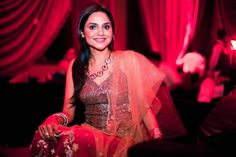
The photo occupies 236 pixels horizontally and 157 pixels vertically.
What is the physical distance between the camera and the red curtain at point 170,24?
6.55 m

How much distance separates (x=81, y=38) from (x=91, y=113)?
55 cm

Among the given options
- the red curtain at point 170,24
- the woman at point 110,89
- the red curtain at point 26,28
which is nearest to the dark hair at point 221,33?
the red curtain at point 170,24

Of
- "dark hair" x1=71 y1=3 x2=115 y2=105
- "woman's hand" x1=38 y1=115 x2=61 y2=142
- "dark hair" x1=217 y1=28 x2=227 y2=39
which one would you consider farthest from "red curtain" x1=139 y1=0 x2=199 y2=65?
"woman's hand" x1=38 y1=115 x2=61 y2=142

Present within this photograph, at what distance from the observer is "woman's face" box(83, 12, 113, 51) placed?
275cm

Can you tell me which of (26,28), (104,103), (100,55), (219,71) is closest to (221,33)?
(219,71)

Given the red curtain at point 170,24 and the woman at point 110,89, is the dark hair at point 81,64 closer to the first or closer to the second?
the woman at point 110,89

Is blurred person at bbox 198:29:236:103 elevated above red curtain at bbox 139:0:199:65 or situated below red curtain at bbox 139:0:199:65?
below

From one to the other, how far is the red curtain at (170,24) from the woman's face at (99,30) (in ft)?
12.7

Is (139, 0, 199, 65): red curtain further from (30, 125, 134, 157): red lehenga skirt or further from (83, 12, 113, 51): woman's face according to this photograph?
(30, 125, 134, 157): red lehenga skirt

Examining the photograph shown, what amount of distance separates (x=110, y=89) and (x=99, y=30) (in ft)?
1.36

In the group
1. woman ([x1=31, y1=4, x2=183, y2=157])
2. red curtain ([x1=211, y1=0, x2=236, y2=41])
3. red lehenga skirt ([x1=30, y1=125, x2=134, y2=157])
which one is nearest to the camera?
red lehenga skirt ([x1=30, y1=125, x2=134, y2=157])

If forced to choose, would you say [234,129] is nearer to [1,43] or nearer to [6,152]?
[6,152]

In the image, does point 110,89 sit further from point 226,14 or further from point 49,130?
point 226,14

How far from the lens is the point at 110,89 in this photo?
277cm
